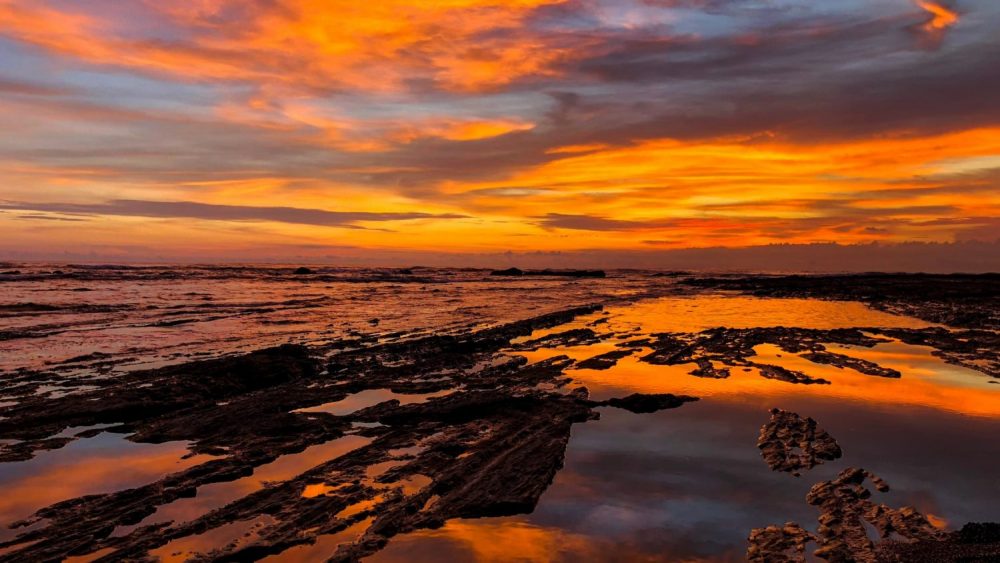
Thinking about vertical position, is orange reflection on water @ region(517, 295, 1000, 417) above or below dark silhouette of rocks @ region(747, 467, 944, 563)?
above

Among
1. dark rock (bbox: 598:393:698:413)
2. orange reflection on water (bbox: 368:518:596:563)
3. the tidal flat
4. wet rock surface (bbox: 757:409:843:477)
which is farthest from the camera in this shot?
dark rock (bbox: 598:393:698:413)

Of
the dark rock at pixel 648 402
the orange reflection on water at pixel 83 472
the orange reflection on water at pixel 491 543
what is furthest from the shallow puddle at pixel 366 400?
the orange reflection on water at pixel 491 543

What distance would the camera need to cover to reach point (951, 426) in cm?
1001

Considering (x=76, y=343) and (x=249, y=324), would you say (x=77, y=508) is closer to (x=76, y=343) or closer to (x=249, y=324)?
(x=76, y=343)

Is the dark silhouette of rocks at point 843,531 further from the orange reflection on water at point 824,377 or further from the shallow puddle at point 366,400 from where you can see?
the shallow puddle at point 366,400

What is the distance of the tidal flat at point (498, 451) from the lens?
5.93 m

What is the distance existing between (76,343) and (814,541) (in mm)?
21251

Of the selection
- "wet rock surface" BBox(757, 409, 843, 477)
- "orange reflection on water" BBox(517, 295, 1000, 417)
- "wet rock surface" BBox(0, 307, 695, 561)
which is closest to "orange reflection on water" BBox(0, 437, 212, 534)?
"wet rock surface" BBox(0, 307, 695, 561)

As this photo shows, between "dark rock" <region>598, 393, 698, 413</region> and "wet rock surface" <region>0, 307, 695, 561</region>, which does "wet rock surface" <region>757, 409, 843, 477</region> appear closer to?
"dark rock" <region>598, 393, 698, 413</region>

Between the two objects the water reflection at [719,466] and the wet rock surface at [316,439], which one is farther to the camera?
Answer: the wet rock surface at [316,439]

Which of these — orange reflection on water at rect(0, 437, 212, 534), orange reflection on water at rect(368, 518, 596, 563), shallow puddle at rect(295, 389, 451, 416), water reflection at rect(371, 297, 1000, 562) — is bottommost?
orange reflection on water at rect(0, 437, 212, 534)

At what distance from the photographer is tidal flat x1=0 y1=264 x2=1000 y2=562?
593 cm

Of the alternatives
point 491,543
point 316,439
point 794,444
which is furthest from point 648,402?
point 491,543

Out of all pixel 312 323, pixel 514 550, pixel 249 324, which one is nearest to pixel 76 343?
pixel 249 324
